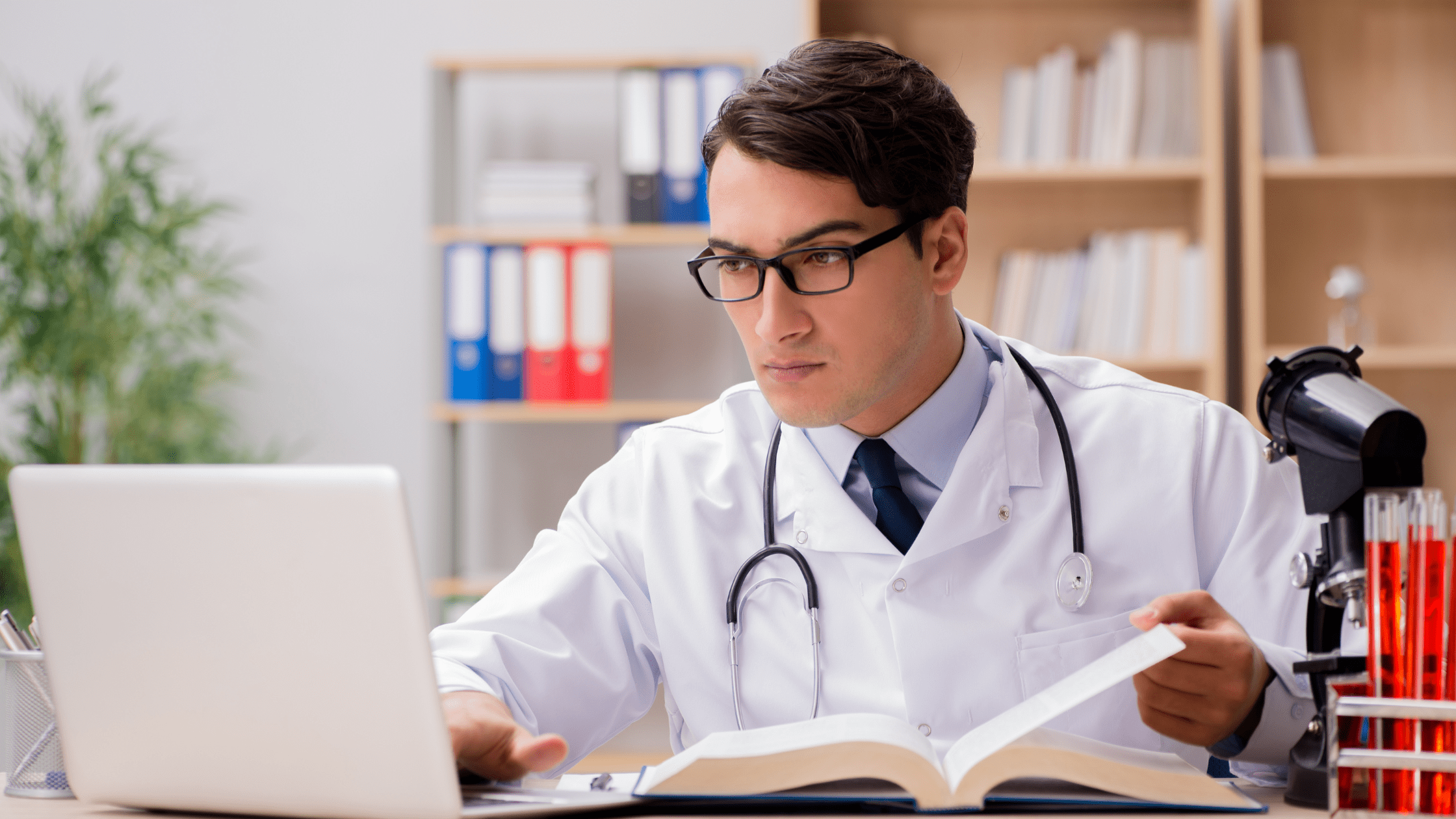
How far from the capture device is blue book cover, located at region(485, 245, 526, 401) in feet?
8.66

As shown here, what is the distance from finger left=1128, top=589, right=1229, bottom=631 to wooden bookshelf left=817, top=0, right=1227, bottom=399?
198 cm

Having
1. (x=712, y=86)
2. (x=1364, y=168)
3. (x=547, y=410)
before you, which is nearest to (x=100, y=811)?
(x=547, y=410)

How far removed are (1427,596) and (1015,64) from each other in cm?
232

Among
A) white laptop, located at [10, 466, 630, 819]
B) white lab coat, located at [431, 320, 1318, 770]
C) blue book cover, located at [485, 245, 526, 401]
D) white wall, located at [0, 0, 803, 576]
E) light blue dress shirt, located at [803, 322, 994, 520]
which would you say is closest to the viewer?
white laptop, located at [10, 466, 630, 819]

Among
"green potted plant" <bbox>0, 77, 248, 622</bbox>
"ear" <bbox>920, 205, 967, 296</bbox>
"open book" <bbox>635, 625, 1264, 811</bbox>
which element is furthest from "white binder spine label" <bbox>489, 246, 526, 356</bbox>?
"open book" <bbox>635, 625, 1264, 811</bbox>

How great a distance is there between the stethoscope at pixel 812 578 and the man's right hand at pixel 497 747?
37 centimetres

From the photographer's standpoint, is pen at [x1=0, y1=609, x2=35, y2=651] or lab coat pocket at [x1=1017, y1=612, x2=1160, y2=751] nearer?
pen at [x1=0, y1=609, x2=35, y2=651]

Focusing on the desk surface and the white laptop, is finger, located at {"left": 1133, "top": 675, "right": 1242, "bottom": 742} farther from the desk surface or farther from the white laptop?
the white laptop

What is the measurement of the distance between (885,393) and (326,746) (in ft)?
2.32

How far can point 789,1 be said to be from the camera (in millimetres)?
2990

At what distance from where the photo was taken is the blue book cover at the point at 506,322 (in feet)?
8.66

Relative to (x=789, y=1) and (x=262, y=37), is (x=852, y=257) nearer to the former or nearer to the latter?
(x=789, y=1)

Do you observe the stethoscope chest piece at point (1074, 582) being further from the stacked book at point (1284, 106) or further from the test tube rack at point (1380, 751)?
the stacked book at point (1284, 106)

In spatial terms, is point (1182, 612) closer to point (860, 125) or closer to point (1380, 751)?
point (1380, 751)
